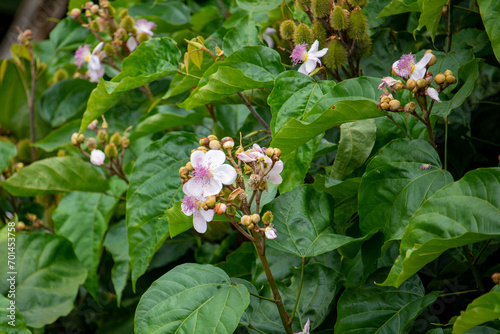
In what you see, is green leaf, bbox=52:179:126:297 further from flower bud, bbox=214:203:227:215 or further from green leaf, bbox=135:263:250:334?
flower bud, bbox=214:203:227:215

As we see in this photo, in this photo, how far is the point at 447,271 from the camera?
1.10 metres

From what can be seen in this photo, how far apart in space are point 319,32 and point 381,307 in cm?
57

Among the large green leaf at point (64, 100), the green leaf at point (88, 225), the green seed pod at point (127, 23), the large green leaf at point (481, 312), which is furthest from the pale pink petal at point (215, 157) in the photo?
the large green leaf at point (64, 100)

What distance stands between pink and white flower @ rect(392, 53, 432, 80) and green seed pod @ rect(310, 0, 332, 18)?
0.20m

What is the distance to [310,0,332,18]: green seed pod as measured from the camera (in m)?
1.01

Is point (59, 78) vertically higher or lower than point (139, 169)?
lower

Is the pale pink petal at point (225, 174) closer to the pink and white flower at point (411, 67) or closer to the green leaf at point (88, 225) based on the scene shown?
the pink and white flower at point (411, 67)

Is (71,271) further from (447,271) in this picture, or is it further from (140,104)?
(447,271)

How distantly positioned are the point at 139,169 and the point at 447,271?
0.72 metres

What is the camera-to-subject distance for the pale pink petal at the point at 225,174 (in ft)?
2.66

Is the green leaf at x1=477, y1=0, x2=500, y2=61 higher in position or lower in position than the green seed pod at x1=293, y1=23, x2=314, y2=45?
higher

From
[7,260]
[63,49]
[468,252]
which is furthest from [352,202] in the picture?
[63,49]

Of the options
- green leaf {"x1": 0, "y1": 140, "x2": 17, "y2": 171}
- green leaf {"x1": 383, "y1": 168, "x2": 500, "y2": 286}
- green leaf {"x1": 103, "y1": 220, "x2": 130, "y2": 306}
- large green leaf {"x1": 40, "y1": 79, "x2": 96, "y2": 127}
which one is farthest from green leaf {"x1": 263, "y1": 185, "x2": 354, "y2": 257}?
large green leaf {"x1": 40, "y1": 79, "x2": 96, "y2": 127}

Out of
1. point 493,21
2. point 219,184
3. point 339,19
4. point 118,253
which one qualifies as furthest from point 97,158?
point 493,21
